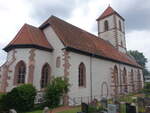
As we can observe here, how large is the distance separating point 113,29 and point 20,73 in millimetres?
22378

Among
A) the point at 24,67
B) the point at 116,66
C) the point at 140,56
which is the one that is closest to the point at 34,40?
the point at 24,67

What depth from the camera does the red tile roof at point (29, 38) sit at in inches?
599

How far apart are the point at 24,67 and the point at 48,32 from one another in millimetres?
5574

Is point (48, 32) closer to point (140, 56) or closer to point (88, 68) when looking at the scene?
point (88, 68)

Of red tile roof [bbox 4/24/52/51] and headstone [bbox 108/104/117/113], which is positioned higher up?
red tile roof [bbox 4/24/52/51]

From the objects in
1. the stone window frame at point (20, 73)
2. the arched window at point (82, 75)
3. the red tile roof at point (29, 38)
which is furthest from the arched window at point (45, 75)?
the arched window at point (82, 75)

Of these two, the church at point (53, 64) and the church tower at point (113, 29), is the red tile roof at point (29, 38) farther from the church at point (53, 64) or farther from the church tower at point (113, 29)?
the church tower at point (113, 29)

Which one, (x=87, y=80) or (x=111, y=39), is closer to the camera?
(x=87, y=80)

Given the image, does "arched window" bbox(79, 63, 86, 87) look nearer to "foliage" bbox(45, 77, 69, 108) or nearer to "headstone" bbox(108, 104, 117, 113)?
"foliage" bbox(45, 77, 69, 108)

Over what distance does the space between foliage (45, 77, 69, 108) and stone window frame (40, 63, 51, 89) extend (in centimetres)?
204

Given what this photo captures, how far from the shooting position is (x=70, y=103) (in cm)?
1455

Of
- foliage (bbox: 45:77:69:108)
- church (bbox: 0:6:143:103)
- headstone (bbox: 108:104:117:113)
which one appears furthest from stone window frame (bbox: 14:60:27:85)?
headstone (bbox: 108:104:117:113)

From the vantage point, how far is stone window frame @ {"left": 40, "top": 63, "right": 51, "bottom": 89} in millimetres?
15432

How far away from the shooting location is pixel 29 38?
612 inches
